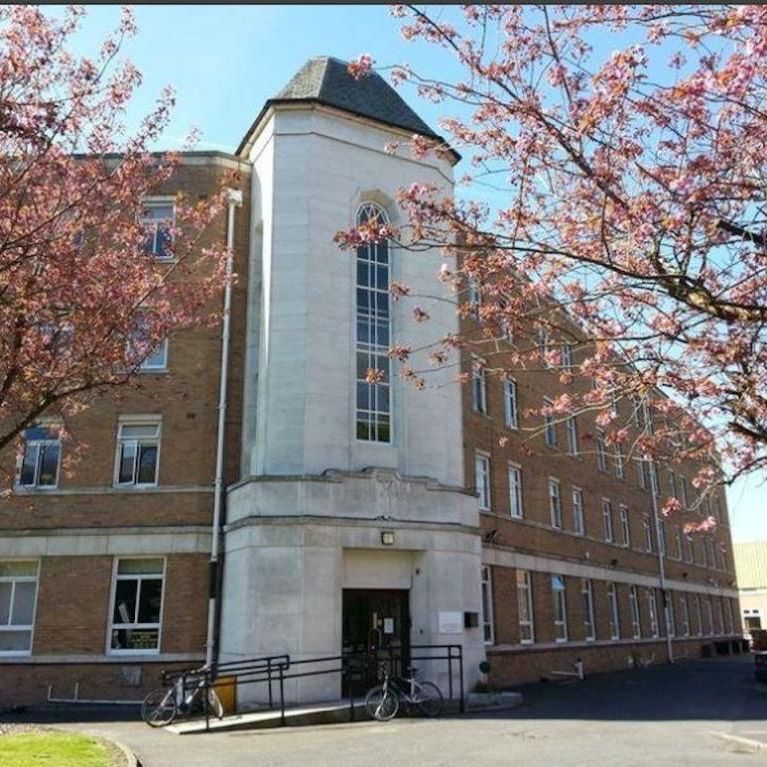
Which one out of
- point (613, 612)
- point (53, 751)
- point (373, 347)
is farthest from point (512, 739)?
point (613, 612)

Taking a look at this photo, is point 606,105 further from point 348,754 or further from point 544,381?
point 544,381

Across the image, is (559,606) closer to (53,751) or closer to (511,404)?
(511,404)

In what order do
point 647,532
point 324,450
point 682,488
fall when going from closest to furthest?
1. point 324,450
2. point 647,532
3. point 682,488

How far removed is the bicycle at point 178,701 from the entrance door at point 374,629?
11.2 ft

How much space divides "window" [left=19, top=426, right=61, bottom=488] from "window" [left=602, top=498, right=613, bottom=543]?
22155 millimetres

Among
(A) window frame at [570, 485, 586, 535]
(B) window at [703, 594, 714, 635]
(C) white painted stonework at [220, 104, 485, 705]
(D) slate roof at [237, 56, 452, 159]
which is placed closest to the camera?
(C) white painted stonework at [220, 104, 485, 705]

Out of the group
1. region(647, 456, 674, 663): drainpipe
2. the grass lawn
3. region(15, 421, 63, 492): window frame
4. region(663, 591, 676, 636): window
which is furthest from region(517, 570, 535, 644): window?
the grass lawn

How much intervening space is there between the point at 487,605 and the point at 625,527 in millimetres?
14669

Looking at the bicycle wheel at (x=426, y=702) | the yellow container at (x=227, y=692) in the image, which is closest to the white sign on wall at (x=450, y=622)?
the bicycle wheel at (x=426, y=702)

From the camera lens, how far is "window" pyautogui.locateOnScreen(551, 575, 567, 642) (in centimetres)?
2695

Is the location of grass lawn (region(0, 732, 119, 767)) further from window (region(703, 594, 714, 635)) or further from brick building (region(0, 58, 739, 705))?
window (region(703, 594, 714, 635))

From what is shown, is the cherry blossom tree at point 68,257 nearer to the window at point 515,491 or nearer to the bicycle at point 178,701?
the bicycle at point 178,701

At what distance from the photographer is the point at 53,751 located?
10.5 m

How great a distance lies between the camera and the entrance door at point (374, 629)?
18.0 metres
